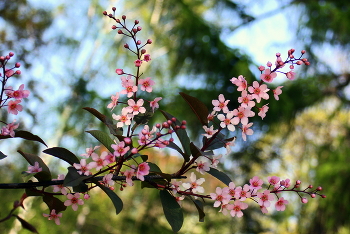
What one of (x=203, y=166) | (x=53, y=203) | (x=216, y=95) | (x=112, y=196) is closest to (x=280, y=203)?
(x=203, y=166)

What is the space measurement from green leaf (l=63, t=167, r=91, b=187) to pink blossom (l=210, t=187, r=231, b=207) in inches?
7.8

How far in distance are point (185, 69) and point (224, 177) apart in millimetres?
3277

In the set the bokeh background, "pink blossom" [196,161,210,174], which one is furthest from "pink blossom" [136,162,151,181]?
the bokeh background

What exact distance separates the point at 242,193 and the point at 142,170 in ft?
0.53

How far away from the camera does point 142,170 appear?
52 centimetres

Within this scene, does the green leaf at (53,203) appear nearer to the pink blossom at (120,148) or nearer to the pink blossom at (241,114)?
Answer: the pink blossom at (120,148)

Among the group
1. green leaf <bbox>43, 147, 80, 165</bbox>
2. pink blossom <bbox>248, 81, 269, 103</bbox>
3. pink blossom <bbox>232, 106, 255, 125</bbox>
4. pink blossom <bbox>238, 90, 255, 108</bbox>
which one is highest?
pink blossom <bbox>248, 81, 269, 103</bbox>

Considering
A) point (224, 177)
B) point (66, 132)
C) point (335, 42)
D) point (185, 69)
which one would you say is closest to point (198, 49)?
point (185, 69)

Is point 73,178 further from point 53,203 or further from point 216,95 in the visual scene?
point 216,95

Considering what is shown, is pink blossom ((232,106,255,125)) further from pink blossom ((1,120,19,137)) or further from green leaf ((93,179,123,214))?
pink blossom ((1,120,19,137))

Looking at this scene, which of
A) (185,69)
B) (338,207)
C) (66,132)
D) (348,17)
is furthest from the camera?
(66,132)

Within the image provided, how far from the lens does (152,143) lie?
515mm

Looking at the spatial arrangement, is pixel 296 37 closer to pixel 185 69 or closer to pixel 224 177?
pixel 185 69

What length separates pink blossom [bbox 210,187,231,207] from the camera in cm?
55
